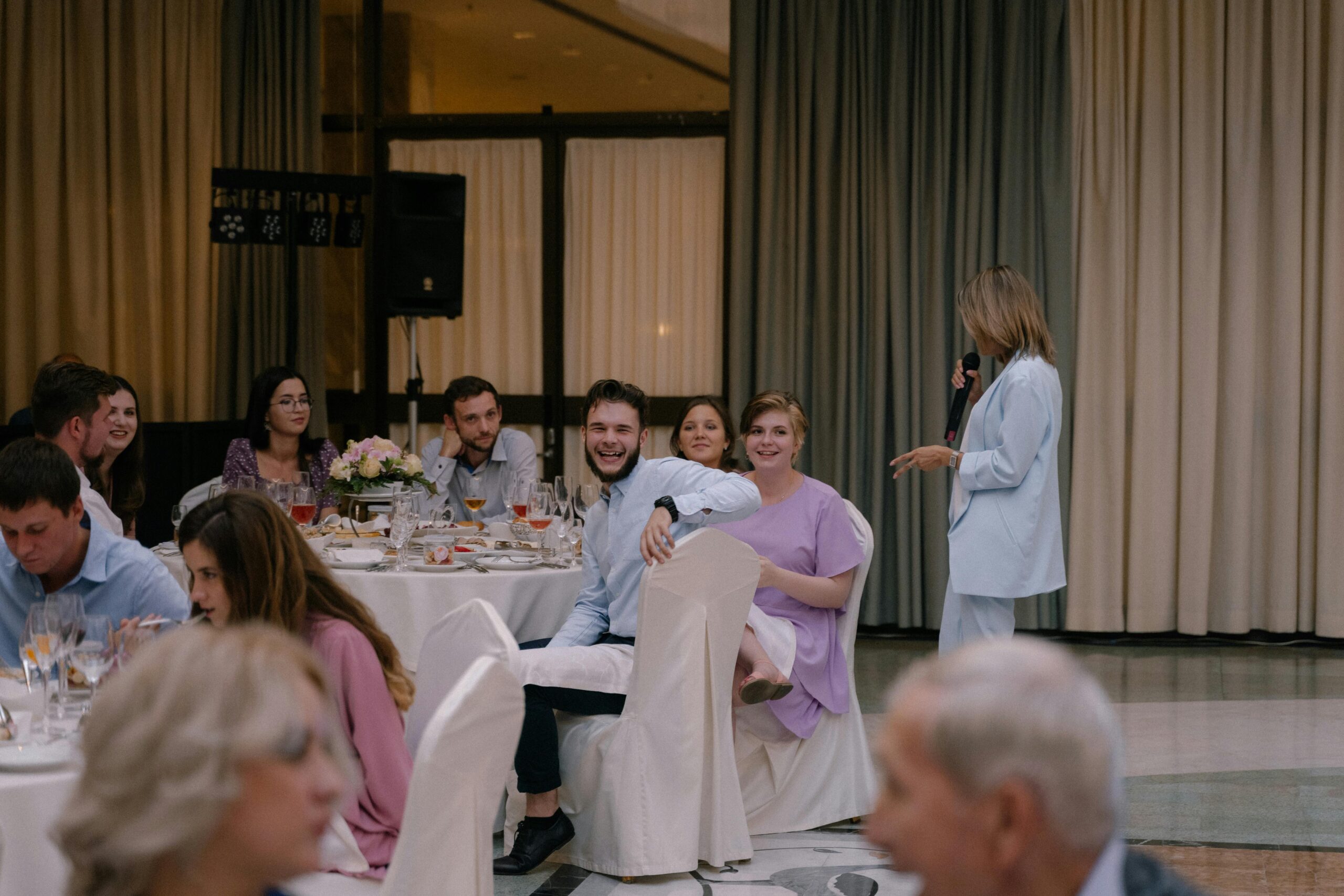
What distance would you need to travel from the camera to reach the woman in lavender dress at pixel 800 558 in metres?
3.78

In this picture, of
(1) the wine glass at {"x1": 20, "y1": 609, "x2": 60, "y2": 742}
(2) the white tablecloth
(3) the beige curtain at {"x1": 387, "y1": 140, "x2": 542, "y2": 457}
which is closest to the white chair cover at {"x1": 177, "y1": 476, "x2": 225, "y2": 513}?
(3) the beige curtain at {"x1": 387, "y1": 140, "x2": 542, "y2": 457}

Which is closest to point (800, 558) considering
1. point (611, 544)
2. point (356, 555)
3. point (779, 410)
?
point (779, 410)

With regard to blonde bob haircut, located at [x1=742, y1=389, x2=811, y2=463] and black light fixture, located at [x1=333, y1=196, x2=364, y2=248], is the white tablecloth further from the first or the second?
black light fixture, located at [x1=333, y1=196, x2=364, y2=248]

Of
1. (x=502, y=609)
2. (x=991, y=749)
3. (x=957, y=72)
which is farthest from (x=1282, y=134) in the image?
(x=991, y=749)

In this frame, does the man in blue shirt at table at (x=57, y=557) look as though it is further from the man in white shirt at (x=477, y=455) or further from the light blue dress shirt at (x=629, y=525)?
Answer: the man in white shirt at (x=477, y=455)

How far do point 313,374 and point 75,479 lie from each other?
484cm

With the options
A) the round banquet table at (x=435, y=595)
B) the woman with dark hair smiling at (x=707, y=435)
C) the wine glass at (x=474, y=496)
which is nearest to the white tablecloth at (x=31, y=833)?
the round banquet table at (x=435, y=595)

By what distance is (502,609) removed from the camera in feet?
13.0

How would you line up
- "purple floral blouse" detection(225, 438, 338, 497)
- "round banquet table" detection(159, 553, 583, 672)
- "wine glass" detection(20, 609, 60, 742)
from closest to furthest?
"wine glass" detection(20, 609, 60, 742) < "round banquet table" detection(159, 553, 583, 672) < "purple floral blouse" detection(225, 438, 338, 497)

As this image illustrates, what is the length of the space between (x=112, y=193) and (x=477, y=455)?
10.0 ft

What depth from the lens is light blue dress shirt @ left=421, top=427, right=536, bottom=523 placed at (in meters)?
5.61

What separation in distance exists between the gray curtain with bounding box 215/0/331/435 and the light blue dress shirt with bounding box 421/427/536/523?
1.84m

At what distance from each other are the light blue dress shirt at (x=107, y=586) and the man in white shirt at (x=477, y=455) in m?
2.74

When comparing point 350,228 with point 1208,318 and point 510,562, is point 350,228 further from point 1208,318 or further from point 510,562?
point 1208,318
